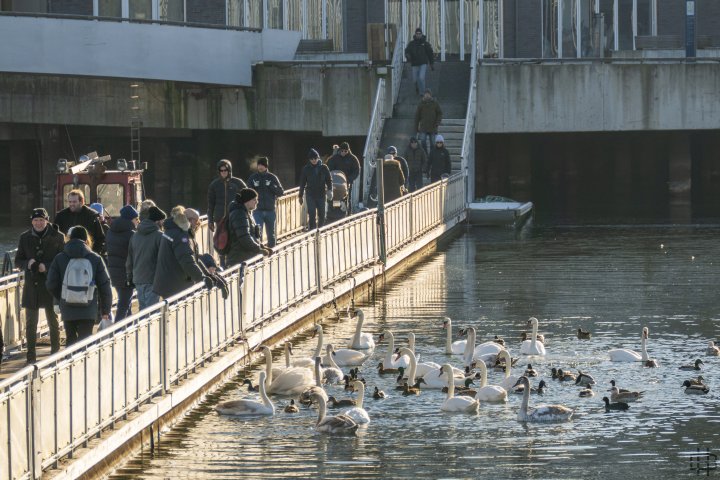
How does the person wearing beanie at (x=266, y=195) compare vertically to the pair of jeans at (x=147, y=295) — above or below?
above

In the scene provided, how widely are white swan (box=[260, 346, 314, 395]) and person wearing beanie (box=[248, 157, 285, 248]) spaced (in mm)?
8622

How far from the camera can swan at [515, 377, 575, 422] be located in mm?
17000

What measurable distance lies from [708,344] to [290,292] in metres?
5.72

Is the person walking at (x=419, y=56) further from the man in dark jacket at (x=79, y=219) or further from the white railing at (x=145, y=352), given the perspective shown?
the man in dark jacket at (x=79, y=219)

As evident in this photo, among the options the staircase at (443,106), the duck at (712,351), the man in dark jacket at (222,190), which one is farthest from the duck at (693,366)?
the staircase at (443,106)

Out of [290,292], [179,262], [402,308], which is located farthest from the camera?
[402,308]

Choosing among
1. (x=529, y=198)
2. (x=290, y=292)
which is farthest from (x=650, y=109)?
(x=290, y=292)

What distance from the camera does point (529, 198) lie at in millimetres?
50531

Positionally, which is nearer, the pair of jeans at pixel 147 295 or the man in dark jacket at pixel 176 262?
the man in dark jacket at pixel 176 262

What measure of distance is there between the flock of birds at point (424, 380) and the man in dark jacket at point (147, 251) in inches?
58.5

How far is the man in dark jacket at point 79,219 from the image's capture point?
767 inches

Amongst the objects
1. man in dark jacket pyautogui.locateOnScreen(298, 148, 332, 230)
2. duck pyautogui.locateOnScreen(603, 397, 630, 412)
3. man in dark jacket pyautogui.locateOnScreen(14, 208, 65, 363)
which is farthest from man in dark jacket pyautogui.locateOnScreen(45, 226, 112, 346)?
man in dark jacket pyautogui.locateOnScreen(298, 148, 332, 230)

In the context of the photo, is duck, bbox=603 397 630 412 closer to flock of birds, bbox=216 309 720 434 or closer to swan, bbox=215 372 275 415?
flock of birds, bbox=216 309 720 434

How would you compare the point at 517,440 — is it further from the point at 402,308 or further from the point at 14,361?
the point at 402,308
